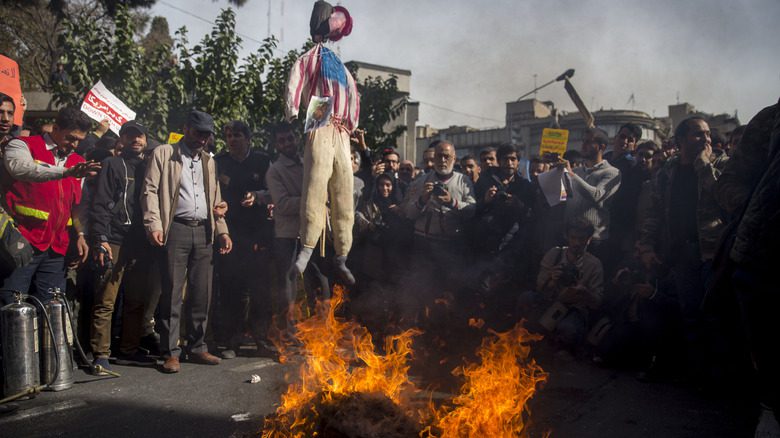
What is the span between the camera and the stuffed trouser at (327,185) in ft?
14.7

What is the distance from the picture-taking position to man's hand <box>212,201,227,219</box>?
5.88 m

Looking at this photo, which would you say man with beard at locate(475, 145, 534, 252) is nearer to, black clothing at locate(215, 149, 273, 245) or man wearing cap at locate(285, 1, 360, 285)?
man wearing cap at locate(285, 1, 360, 285)

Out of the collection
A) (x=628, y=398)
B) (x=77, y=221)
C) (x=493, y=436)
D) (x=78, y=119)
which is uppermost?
(x=78, y=119)

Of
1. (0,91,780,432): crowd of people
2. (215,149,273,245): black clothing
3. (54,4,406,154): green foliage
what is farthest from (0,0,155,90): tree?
(215,149,273,245): black clothing

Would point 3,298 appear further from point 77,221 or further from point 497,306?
point 497,306

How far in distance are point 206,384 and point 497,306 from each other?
10.6 feet

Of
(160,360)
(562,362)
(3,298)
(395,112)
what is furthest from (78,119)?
(395,112)

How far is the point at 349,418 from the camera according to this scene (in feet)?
9.66

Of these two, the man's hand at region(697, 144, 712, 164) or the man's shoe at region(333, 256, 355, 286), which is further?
the man's hand at region(697, 144, 712, 164)

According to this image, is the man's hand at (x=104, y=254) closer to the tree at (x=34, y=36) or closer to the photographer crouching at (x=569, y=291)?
the photographer crouching at (x=569, y=291)

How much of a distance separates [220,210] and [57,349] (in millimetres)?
1950

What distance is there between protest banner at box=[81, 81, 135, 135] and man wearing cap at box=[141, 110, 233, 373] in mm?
2424

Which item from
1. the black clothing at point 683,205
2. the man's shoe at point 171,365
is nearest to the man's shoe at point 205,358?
the man's shoe at point 171,365

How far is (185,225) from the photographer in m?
5.58
